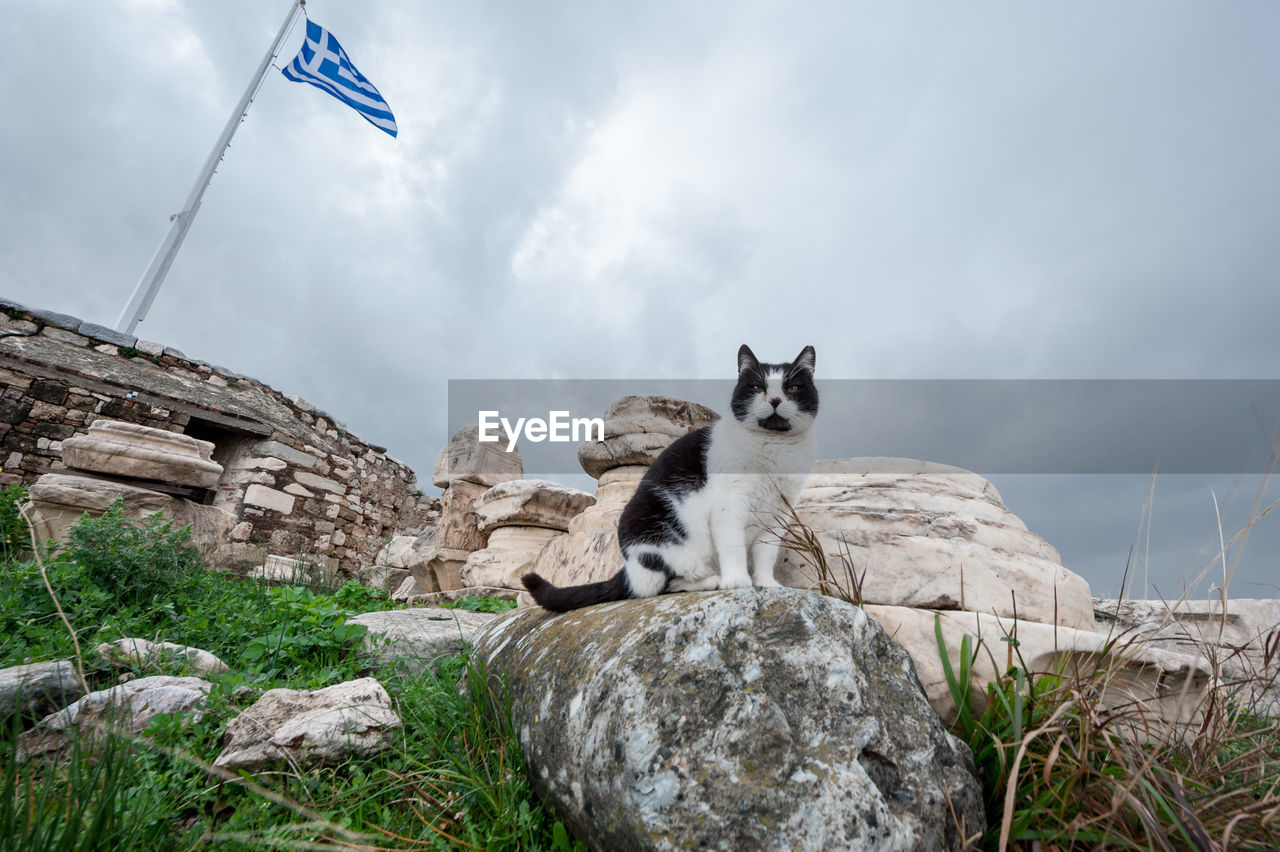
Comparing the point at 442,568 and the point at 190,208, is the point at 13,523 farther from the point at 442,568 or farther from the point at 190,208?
the point at 190,208

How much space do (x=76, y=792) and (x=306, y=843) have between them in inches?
22.1

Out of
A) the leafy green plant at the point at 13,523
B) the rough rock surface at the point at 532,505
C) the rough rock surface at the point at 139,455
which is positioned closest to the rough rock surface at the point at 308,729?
the rough rock surface at the point at 532,505

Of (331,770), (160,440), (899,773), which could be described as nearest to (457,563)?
(160,440)

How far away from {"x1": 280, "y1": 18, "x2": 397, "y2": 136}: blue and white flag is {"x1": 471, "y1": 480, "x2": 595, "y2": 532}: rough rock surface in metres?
10.6

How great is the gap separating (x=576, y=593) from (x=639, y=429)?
380 centimetres

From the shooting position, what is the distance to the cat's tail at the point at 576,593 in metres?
2.52

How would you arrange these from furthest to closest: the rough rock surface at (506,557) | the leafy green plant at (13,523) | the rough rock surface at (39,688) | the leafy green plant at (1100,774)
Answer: the rough rock surface at (506,557) → the leafy green plant at (13,523) → the rough rock surface at (39,688) → the leafy green plant at (1100,774)

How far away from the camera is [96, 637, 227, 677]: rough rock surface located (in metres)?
2.71

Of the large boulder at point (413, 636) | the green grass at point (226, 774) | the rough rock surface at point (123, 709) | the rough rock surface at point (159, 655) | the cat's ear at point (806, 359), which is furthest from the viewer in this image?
the large boulder at point (413, 636)

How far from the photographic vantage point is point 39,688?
7.06ft

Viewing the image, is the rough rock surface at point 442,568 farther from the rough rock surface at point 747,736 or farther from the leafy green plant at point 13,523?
the rough rock surface at point 747,736

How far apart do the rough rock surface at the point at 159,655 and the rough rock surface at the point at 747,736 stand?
6.66 feet

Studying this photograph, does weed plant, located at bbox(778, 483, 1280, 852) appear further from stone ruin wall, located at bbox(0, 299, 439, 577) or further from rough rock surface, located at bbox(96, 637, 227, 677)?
stone ruin wall, located at bbox(0, 299, 439, 577)

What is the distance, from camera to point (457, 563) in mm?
7629
